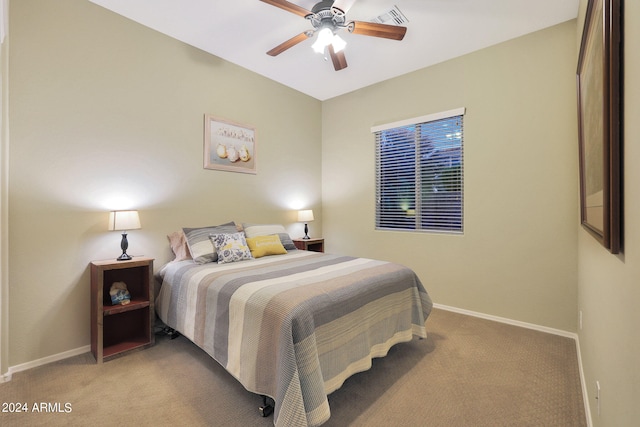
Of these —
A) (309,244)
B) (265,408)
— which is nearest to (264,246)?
(309,244)

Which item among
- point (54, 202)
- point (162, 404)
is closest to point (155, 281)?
point (54, 202)

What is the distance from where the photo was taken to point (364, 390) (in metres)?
1.97

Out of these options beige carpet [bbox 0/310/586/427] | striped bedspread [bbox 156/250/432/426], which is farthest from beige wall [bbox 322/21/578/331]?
striped bedspread [bbox 156/250/432/426]

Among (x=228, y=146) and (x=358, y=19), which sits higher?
(x=358, y=19)

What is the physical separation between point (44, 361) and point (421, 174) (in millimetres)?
4151

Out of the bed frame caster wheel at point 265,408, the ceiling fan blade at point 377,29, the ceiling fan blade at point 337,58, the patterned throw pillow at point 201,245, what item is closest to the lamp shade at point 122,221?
the patterned throw pillow at point 201,245

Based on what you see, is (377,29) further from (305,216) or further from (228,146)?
(305,216)

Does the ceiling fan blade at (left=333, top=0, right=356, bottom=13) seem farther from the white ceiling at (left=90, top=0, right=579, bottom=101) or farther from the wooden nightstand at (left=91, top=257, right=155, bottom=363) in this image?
the wooden nightstand at (left=91, top=257, right=155, bottom=363)

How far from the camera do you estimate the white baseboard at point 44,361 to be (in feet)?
7.10

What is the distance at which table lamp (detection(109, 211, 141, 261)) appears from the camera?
2.49 m

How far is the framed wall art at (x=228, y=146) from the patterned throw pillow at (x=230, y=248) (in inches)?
38.4

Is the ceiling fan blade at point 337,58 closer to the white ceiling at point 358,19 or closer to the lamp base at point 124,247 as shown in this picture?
the white ceiling at point 358,19

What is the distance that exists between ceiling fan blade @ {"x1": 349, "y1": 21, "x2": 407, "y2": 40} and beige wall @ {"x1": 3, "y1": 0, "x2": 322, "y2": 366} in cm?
183

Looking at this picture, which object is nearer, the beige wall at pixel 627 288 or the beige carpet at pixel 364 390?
the beige wall at pixel 627 288
